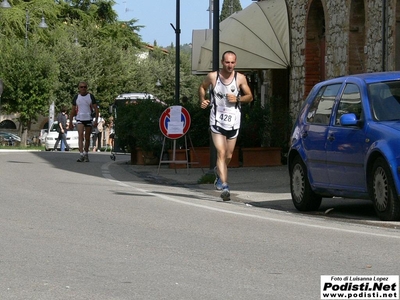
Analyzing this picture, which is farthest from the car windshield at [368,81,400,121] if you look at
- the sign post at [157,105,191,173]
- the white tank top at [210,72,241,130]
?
the sign post at [157,105,191,173]

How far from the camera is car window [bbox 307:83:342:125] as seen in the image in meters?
12.9

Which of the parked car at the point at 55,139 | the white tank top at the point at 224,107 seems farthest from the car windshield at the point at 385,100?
the parked car at the point at 55,139

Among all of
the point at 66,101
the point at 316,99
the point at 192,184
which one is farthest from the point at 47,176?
the point at 66,101

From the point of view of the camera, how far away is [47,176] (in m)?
19.4

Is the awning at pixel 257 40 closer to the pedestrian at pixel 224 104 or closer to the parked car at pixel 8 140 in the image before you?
the pedestrian at pixel 224 104

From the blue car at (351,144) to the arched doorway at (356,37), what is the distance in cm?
980

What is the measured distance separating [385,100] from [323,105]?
1.21 m

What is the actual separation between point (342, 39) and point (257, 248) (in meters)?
15.2

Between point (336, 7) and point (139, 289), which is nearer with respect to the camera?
point (139, 289)

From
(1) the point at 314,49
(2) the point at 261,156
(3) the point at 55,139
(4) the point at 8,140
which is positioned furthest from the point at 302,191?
(4) the point at 8,140

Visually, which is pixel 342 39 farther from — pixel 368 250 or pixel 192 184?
pixel 368 250

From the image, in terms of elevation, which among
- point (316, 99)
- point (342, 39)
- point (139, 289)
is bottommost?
point (139, 289)

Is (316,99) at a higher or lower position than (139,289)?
higher

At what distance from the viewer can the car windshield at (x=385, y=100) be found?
465 inches
